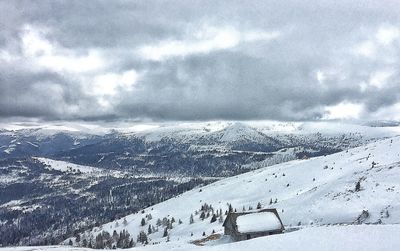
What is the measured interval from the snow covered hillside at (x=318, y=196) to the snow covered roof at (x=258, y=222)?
5.36 meters

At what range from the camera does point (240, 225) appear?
6481cm

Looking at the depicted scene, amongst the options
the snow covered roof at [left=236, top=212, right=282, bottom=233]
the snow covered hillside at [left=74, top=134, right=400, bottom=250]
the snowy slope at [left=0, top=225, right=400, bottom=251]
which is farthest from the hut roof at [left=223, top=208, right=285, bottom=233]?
the snowy slope at [left=0, top=225, right=400, bottom=251]

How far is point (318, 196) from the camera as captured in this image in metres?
78.0

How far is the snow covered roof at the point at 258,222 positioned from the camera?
63.5 metres

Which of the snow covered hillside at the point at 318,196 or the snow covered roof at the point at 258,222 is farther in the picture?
the snow covered roof at the point at 258,222

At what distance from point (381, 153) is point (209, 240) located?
183 ft

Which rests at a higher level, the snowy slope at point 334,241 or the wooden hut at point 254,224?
the snowy slope at point 334,241

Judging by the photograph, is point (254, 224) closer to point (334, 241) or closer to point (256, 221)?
point (256, 221)

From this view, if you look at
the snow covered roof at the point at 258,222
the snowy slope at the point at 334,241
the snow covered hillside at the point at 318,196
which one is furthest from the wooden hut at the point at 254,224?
the snowy slope at the point at 334,241

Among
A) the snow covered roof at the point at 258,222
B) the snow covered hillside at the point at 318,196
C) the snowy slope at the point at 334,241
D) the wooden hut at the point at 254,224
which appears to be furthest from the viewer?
the snow covered roof at the point at 258,222

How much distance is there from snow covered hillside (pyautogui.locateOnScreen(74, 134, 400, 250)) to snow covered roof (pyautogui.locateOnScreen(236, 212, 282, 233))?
5.36 metres

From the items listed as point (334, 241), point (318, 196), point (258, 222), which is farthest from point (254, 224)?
point (334, 241)

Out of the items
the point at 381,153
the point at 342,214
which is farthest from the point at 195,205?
the point at 342,214

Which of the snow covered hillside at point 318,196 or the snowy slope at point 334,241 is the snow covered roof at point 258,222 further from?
the snowy slope at point 334,241
